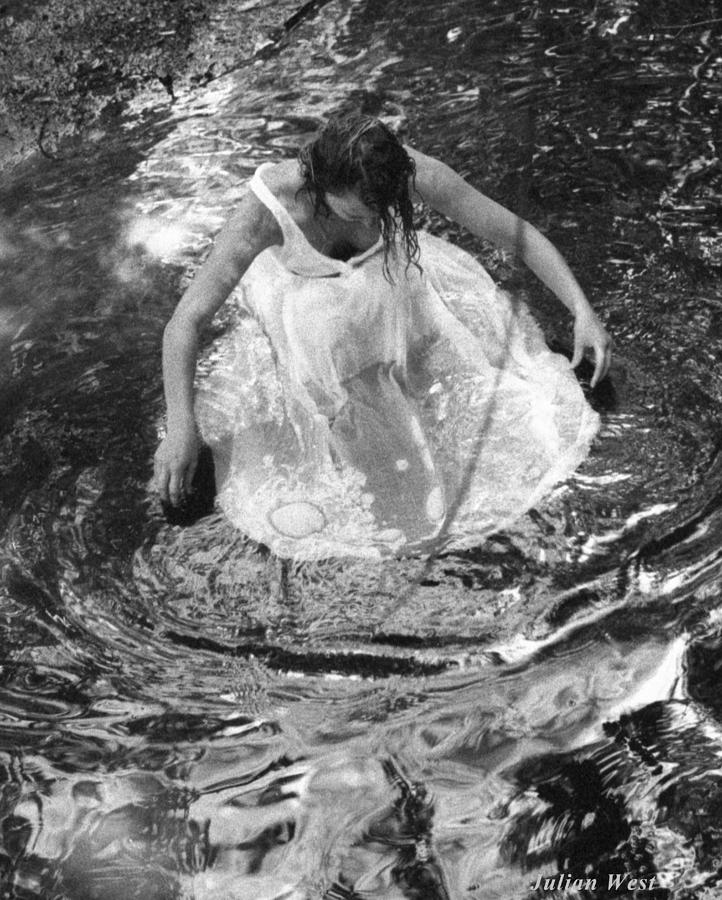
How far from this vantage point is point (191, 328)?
2936 mm

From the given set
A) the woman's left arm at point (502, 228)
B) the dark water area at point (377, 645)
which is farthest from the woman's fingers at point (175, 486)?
the woman's left arm at point (502, 228)

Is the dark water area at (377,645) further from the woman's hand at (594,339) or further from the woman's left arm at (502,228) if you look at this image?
the woman's left arm at (502,228)

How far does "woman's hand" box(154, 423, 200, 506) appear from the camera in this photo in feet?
9.50

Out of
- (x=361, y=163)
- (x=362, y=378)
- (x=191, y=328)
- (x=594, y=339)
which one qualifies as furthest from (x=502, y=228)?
(x=191, y=328)

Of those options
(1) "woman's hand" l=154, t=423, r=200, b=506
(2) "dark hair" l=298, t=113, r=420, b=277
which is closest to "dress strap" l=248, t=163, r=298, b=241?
(2) "dark hair" l=298, t=113, r=420, b=277

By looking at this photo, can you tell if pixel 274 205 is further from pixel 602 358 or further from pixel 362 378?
pixel 602 358

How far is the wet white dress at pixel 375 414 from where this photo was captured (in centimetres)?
293

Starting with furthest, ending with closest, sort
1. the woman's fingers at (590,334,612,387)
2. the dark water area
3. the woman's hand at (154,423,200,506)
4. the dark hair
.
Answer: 1. the woman's fingers at (590,334,612,387)
2. the woman's hand at (154,423,200,506)
3. the dark hair
4. the dark water area

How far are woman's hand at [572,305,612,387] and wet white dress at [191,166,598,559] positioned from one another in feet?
0.37

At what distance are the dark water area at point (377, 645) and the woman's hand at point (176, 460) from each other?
0.46 feet

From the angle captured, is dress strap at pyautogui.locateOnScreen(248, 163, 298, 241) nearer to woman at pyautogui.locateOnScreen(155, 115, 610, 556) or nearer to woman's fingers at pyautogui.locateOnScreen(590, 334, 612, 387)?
woman at pyautogui.locateOnScreen(155, 115, 610, 556)

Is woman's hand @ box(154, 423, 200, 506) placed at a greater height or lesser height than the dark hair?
lesser

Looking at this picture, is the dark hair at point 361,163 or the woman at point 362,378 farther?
the woman at point 362,378

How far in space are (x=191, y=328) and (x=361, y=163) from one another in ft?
2.13
